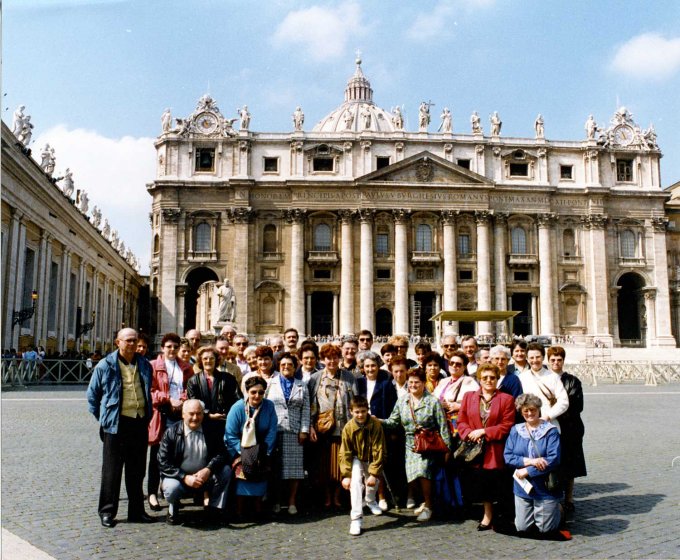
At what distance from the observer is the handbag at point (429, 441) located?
7.59 metres

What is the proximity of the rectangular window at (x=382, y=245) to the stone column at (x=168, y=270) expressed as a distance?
49.0 ft

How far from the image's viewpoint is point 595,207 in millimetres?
52781

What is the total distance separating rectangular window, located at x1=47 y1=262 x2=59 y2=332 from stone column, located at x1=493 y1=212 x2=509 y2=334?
Answer: 3058 cm

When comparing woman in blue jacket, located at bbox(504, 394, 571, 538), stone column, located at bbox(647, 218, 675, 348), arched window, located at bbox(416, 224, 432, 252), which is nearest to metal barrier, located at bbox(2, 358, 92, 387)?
woman in blue jacket, located at bbox(504, 394, 571, 538)

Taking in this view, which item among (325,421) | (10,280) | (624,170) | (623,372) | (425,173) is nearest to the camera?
(325,421)

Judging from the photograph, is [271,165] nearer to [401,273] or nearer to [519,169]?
[401,273]

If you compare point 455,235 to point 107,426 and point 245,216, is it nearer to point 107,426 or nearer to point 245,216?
point 245,216

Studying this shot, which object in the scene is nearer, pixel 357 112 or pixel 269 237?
pixel 269 237

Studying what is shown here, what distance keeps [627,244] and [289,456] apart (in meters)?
Result: 51.8

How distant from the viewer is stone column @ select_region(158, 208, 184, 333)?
4922 cm

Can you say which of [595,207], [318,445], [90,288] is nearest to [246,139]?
[90,288]

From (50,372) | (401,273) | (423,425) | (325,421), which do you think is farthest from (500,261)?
(423,425)

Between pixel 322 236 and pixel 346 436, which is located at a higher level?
pixel 322 236

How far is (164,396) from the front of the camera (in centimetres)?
826
